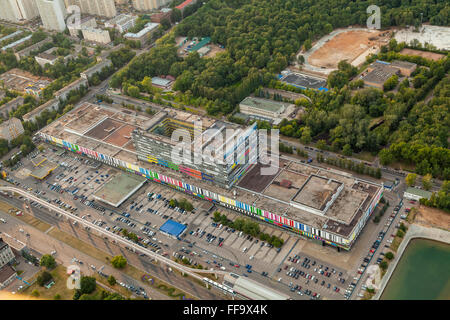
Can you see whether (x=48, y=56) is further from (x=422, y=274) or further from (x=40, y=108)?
(x=422, y=274)

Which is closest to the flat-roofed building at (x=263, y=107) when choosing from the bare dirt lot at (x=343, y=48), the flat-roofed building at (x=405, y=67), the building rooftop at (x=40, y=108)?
the bare dirt lot at (x=343, y=48)

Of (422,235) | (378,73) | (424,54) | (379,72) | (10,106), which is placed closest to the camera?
(422,235)

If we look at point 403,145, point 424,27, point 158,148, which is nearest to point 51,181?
point 158,148

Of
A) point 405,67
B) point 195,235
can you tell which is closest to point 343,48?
point 405,67

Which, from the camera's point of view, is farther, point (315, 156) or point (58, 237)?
point (315, 156)

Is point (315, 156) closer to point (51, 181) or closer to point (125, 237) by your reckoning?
point (125, 237)
